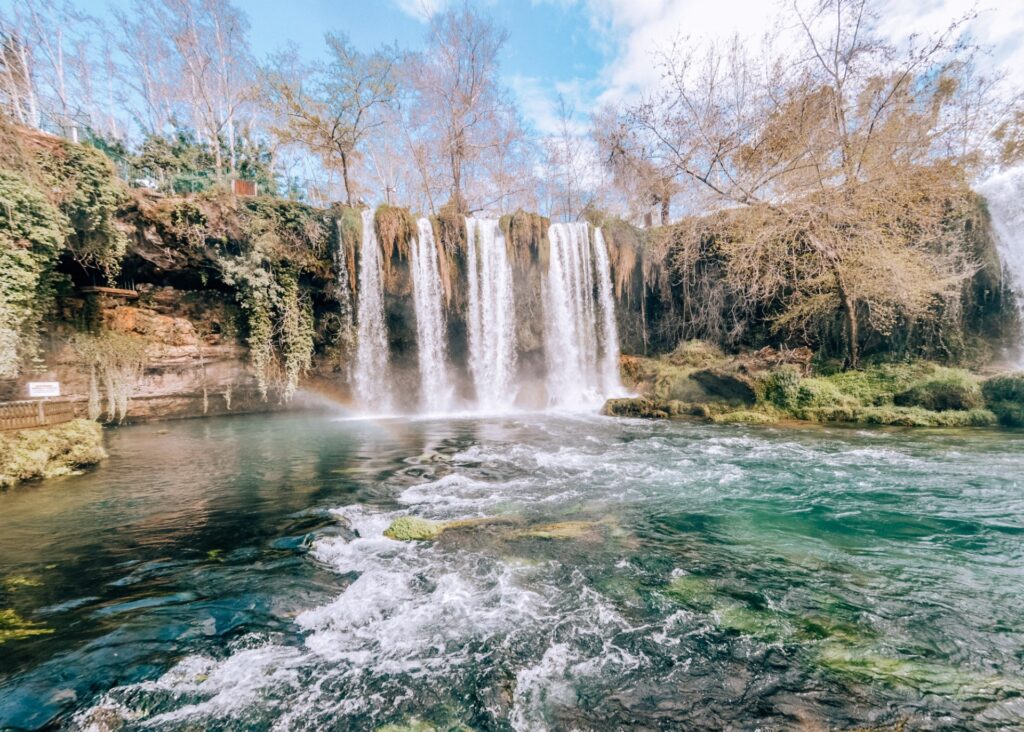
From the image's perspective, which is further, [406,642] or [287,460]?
[287,460]

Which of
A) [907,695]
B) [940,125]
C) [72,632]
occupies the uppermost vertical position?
[940,125]

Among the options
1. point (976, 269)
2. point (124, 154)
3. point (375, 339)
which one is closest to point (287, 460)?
point (375, 339)

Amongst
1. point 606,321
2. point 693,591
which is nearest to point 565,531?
point 693,591

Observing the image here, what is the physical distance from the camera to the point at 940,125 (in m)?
12.8

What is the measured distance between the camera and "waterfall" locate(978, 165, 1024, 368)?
14305 millimetres

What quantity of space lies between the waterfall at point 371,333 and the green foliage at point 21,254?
7.62 m

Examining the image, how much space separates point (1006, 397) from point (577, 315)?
12341 mm

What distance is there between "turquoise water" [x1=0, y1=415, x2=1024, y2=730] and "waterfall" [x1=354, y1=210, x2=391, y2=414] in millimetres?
9474

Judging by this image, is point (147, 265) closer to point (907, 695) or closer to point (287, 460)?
point (287, 460)

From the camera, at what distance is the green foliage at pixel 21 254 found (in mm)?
8398

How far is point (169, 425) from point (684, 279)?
19.1 metres

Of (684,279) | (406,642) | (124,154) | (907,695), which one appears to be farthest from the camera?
(684,279)

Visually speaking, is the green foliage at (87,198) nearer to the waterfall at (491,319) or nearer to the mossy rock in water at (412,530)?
the waterfall at (491,319)

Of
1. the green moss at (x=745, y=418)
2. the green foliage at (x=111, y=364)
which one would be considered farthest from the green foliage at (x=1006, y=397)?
the green foliage at (x=111, y=364)
